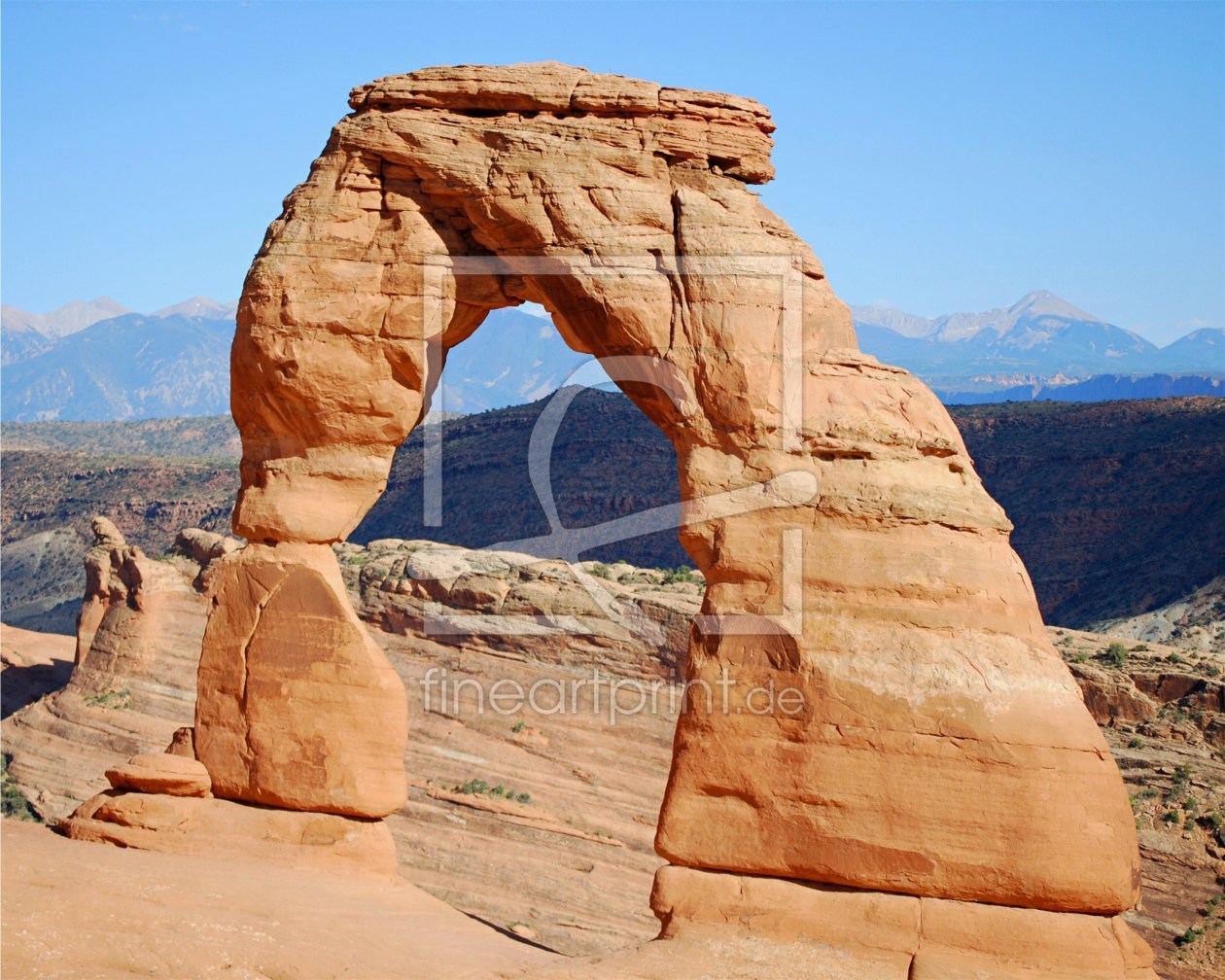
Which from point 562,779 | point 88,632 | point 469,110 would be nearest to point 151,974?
point 469,110

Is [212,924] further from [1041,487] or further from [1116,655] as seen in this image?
[1041,487]

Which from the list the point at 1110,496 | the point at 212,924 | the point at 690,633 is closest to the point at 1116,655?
the point at 690,633

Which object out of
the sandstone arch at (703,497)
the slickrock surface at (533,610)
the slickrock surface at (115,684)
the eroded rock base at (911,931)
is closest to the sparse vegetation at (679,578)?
the slickrock surface at (533,610)

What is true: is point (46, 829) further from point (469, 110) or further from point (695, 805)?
point (469, 110)

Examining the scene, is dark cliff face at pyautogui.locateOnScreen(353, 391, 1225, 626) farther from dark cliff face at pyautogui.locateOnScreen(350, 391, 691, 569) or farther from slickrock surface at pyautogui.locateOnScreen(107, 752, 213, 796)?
slickrock surface at pyautogui.locateOnScreen(107, 752, 213, 796)

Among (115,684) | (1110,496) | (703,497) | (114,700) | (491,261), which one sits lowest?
(114,700)

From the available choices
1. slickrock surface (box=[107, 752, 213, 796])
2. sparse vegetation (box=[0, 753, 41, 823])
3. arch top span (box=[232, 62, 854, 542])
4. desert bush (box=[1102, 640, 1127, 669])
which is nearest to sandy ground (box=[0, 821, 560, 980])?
slickrock surface (box=[107, 752, 213, 796])
